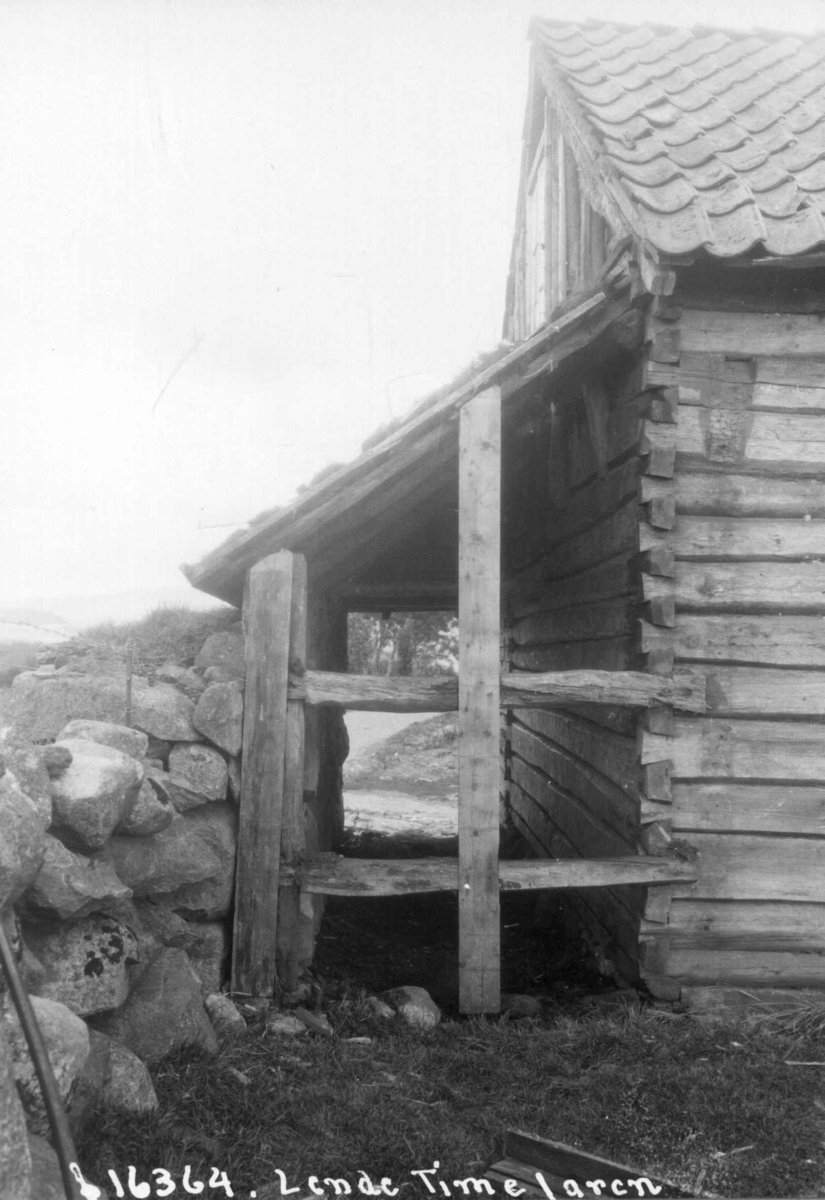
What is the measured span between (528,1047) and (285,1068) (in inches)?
46.5

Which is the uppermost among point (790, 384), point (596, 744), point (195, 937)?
point (790, 384)

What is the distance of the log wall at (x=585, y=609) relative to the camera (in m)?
5.35

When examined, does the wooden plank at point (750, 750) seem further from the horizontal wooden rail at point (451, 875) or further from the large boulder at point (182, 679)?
the large boulder at point (182, 679)

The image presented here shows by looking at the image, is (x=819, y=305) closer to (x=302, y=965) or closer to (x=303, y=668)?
(x=303, y=668)

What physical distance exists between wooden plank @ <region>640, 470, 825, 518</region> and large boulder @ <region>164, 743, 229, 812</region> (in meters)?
2.85

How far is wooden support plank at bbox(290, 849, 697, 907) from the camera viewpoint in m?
4.81

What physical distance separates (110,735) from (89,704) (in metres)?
0.36

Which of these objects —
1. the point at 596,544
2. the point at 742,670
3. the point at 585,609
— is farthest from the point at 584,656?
the point at 742,670

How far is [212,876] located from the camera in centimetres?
468

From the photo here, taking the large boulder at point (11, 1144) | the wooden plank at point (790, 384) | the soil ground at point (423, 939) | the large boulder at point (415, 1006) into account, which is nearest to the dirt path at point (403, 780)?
the soil ground at point (423, 939)

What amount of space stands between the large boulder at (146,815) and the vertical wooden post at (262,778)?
2.35 ft

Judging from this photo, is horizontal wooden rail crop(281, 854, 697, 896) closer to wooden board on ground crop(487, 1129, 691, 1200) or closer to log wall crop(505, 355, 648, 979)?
log wall crop(505, 355, 648, 979)

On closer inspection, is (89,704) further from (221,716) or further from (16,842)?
(16,842)

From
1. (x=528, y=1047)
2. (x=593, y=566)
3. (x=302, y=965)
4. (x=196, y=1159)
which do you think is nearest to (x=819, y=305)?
(x=593, y=566)
